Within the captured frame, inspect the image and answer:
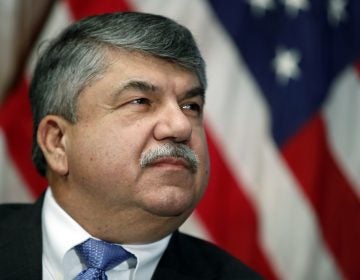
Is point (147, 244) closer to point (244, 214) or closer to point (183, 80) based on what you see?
point (183, 80)

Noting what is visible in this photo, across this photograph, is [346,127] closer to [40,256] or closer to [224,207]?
[224,207]

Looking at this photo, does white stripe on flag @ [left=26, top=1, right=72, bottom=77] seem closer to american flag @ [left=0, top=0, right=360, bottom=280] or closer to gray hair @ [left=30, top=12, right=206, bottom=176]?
american flag @ [left=0, top=0, right=360, bottom=280]

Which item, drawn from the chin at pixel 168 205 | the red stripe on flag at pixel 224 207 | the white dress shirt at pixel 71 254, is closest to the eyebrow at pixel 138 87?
the chin at pixel 168 205

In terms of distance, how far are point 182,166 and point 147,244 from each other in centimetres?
24

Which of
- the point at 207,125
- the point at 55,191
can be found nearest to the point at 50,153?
the point at 55,191

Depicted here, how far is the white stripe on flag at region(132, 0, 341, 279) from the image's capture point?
2283 millimetres

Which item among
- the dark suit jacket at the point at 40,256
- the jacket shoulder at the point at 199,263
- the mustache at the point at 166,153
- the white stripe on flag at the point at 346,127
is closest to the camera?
the mustache at the point at 166,153

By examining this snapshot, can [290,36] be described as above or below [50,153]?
above

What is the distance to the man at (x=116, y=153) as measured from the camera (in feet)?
4.64

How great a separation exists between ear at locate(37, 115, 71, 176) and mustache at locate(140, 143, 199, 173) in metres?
0.25

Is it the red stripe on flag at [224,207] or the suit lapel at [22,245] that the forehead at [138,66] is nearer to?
the suit lapel at [22,245]

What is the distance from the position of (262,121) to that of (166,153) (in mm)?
965

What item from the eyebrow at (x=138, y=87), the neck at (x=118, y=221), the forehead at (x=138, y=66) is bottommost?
the neck at (x=118, y=221)

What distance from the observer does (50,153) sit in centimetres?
157
